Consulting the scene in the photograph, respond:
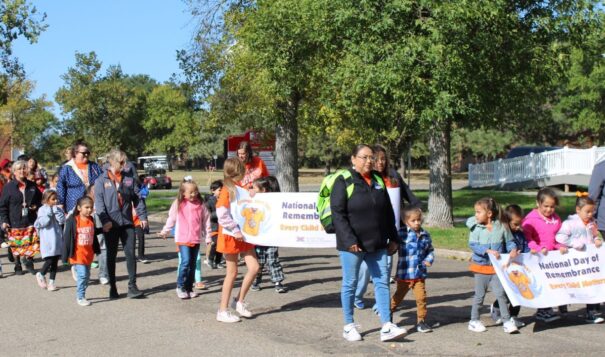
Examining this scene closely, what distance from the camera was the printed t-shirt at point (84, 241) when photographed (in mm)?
9969

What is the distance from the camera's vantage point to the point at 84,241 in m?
10.1

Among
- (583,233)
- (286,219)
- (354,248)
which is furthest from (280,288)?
(583,233)

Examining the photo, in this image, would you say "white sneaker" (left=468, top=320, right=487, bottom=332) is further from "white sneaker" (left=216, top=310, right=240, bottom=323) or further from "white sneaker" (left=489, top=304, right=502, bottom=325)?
"white sneaker" (left=216, top=310, right=240, bottom=323)

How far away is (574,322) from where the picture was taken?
846cm

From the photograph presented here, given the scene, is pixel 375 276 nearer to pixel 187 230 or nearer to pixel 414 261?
pixel 414 261

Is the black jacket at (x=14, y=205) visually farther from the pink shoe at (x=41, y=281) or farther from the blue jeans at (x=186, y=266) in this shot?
the blue jeans at (x=186, y=266)

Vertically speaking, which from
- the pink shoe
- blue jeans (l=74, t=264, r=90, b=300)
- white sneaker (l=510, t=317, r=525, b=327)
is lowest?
white sneaker (l=510, t=317, r=525, b=327)

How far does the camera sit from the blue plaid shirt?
7.97 meters

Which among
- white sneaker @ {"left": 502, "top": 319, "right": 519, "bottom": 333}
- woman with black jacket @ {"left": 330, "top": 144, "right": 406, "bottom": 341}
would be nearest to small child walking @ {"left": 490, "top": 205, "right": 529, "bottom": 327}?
white sneaker @ {"left": 502, "top": 319, "right": 519, "bottom": 333}

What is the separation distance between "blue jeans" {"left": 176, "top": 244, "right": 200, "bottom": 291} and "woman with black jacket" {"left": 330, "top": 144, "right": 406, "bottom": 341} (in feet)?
9.96

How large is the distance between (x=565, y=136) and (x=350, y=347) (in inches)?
2353

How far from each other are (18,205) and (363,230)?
24.5 ft

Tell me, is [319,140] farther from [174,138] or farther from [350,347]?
[350,347]

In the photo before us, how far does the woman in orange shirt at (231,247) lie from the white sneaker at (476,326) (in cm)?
237
